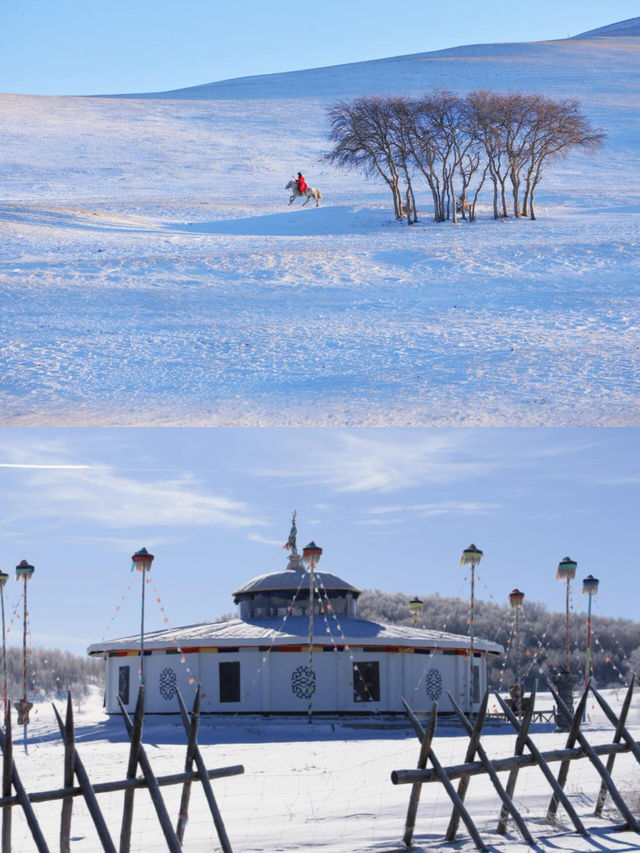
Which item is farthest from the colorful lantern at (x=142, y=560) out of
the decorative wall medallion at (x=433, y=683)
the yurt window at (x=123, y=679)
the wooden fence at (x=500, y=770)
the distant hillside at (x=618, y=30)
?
the distant hillside at (x=618, y=30)

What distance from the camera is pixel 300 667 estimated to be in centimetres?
2617

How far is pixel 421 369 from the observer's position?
1883cm

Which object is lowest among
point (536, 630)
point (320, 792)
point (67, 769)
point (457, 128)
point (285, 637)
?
point (536, 630)

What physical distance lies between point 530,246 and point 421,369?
14.8m

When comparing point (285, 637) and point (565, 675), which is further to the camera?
point (285, 637)

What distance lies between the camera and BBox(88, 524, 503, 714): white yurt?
26.1m

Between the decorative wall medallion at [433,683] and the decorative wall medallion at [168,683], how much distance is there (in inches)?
244

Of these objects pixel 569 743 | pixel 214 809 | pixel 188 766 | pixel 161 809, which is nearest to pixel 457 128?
pixel 569 743

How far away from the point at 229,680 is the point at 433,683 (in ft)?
16.6

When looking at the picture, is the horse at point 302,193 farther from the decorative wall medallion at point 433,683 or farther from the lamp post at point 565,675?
the lamp post at point 565,675

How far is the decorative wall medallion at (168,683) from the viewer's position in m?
26.8

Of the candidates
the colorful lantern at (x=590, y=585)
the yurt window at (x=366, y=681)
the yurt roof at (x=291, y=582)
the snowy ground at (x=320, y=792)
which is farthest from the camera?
the yurt roof at (x=291, y=582)

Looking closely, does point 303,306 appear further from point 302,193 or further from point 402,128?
point 402,128

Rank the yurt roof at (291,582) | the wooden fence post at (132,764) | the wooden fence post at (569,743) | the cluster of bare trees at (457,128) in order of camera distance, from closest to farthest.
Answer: the wooden fence post at (132,764), the wooden fence post at (569,743), the yurt roof at (291,582), the cluster of bare trees at (457,128)
